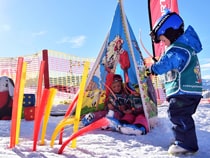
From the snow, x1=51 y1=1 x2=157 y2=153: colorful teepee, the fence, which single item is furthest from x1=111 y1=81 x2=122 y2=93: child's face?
the fence

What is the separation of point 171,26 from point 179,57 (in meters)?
0.41

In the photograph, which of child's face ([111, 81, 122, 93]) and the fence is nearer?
child's face ([111, 81, 122, 93])

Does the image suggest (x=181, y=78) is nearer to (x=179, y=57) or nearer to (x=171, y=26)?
(x=179, y=57)

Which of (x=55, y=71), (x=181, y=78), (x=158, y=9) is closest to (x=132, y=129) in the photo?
(x=181, y=78)

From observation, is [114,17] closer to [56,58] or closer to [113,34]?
[113,34]

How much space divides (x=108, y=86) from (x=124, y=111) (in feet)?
2.18

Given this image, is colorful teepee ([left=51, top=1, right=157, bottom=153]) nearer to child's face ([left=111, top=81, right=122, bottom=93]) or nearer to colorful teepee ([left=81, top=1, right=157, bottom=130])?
colorful teepee ([left=81, top=1, right=157, bottom=130])

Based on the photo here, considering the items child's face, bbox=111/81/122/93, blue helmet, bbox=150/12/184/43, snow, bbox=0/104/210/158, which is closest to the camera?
snow, bbox=0/104/210/158

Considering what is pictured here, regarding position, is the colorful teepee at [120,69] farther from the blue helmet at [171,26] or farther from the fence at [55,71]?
the fence at [55,71]

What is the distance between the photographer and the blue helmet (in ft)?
10.6

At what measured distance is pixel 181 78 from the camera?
3.15 m

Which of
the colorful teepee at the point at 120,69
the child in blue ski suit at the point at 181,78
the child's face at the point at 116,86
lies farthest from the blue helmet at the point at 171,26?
the child's face at the point at 116,86

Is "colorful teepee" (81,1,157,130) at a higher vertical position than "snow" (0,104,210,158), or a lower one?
higher

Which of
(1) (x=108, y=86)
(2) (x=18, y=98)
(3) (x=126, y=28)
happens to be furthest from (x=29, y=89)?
(2) (x=18, y=98)
